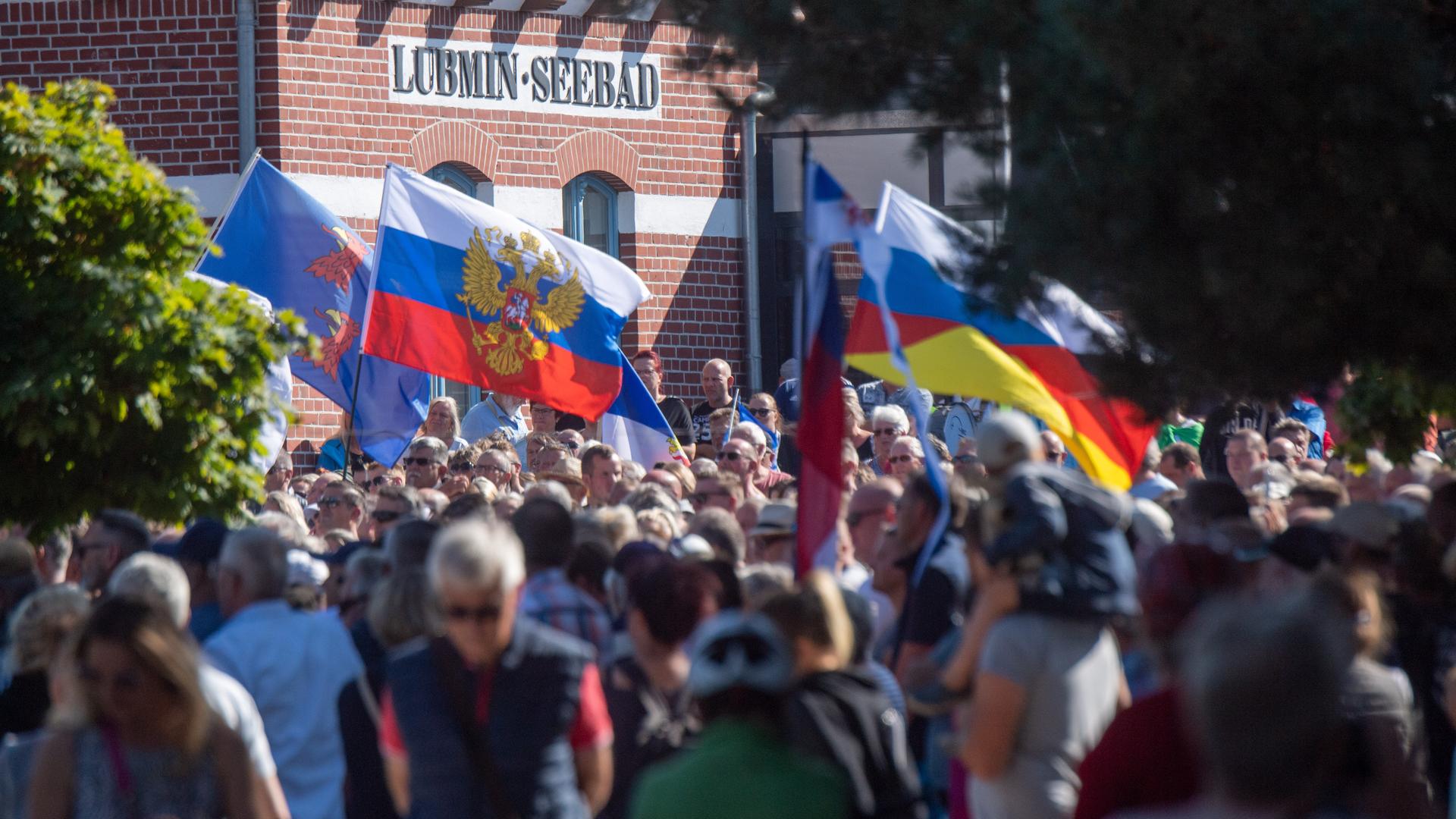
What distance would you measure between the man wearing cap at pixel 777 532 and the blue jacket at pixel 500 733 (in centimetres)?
314

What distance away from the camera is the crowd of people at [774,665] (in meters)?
3.88

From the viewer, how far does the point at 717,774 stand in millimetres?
3811

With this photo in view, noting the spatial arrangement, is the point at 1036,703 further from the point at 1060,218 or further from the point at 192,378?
the point at 192,378

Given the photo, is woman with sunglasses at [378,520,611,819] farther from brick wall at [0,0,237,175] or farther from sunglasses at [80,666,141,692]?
brick wall at [0,0,237,175]

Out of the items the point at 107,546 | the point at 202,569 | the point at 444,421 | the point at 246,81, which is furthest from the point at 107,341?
the point at 246,81

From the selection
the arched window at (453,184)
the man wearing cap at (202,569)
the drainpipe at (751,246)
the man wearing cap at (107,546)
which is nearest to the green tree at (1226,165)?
the man wearing cap at (202,569)

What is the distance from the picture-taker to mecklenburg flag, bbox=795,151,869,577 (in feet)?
22.6

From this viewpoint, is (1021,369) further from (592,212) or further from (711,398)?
(592,212)

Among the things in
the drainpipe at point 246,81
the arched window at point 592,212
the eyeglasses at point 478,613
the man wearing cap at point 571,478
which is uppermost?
the drainpipe at point 246,81

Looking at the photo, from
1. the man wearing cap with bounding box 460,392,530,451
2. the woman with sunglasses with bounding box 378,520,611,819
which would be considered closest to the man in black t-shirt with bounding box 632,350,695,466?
the man wearing cap with bounding box 460,392,530,451

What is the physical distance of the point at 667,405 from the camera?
56.4 feet

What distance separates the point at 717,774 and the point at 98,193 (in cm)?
638

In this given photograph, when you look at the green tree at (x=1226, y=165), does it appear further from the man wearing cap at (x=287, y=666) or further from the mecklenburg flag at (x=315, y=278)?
the mecklenburg flag at (x=315, y=278)

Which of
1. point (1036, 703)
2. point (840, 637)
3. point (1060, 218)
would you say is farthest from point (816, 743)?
point (1060, 218)
